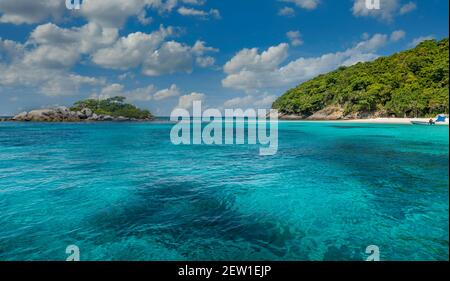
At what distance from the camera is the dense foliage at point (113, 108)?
14362 centimetres

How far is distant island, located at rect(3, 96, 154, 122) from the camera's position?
114 meters

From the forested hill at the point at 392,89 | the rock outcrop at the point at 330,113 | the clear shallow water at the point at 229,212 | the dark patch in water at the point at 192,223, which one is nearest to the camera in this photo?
the clear shallow water at the point at 229,212

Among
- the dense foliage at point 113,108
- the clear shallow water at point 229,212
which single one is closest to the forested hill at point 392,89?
the clear shallow water at point 229,212

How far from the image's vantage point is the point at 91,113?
127 metres

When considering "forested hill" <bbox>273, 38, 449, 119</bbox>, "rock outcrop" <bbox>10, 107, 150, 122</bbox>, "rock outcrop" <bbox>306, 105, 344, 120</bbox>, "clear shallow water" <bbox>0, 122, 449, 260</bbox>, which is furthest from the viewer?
"rock outcrop" <bbox>10, 107, 150, 122</bbox>

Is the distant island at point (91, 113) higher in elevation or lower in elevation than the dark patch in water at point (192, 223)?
higher

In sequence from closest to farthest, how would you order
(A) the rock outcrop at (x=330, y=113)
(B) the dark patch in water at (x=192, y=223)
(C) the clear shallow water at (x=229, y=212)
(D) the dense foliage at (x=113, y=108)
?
(C) the clear shallow water at (x=229, y=212) < (B) the dark patch in water at (x=192, y=223) < (A) the rock outcrop at (x=330, y=113) < (D) the dense foliage at (x=113, y=108)

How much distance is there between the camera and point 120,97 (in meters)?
160

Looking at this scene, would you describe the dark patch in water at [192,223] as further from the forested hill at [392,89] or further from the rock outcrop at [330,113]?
the rock outcrop at [330,113]

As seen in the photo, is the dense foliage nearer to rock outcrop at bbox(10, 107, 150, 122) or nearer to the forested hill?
rock outcrop at bbox(10, 107, 150, 122)

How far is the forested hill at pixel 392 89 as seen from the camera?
230 feet

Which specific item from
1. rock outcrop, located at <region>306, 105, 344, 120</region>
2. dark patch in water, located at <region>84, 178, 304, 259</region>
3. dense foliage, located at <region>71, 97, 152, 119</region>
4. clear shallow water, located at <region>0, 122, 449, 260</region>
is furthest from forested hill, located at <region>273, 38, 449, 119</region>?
dense foliage, located at <region>71, 97, 152, 119</region>

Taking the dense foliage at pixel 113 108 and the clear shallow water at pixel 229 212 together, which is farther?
the dense foliage at pixel 113 108
